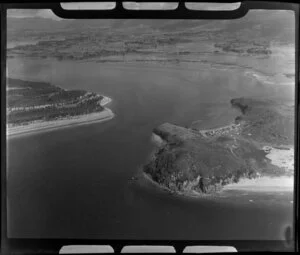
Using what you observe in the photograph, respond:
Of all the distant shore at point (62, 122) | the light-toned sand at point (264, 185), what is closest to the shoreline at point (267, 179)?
the light-toned sand at point (264, 185)

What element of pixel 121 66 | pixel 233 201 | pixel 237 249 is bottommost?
pixel 237 249

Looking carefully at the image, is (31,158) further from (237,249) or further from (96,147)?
(237,249)

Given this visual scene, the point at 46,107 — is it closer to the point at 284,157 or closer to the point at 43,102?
the point at 43,102

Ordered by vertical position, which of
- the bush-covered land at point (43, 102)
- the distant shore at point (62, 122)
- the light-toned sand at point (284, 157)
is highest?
the bush-covered land at point (43, 102)

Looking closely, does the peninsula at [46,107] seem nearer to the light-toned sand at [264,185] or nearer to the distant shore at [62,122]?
the distant shore at [62,122]

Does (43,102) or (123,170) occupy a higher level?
(43,102)

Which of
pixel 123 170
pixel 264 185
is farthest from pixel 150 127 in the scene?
pixel 264 185

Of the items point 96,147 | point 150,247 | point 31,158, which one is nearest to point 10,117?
point 31,158
